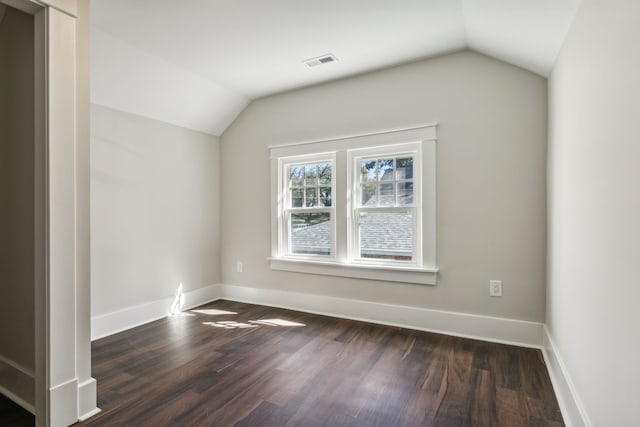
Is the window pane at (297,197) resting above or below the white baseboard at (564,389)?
above

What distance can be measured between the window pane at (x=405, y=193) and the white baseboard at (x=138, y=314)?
2.69 m


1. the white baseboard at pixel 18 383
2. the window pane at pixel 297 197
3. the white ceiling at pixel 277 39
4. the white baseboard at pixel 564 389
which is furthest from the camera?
the window pane at pixel 297 197

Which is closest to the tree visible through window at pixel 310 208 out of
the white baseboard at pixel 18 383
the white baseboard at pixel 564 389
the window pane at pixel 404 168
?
the window pane at pixel 404 168

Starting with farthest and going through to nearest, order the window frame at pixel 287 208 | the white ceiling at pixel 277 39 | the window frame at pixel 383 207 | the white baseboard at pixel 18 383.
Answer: the window frame at pixel 287 208, the window frame at pixel 383 207, the white ceiling at pixel 277 39, the white baseboard at pixel 18 383

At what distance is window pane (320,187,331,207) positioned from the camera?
3.74 m

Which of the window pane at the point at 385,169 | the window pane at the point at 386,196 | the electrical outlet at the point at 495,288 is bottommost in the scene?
the electrical outlet at the point at 495,288

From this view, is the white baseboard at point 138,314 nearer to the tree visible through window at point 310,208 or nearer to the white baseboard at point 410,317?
the white baseboard at point 410,317

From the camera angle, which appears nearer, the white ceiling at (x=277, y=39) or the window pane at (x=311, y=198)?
the white ceiling at (x=277, y=39)

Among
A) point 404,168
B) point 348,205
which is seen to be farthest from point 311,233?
point 404,168

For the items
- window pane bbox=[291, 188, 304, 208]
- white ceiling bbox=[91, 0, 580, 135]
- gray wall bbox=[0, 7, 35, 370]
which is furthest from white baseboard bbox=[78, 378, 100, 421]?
window pane bbox=[291, 188, 304, 208]

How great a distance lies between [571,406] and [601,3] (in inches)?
76.6

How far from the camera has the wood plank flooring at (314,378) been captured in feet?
6.01

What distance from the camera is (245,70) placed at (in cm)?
332

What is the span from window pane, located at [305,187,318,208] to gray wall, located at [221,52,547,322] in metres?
0.62
